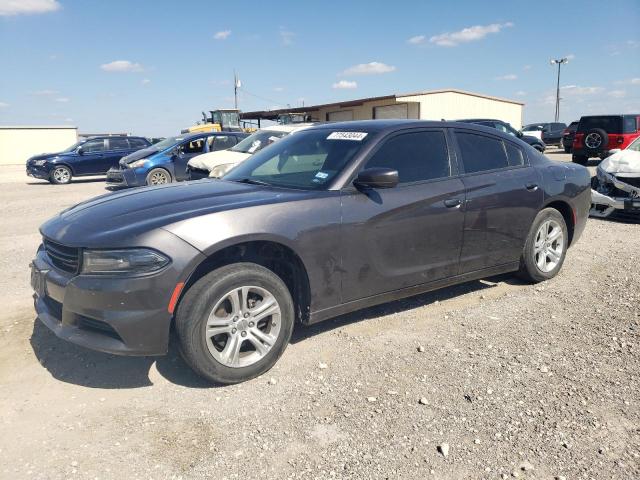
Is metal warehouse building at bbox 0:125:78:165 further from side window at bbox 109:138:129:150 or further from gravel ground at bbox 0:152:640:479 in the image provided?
gravel ground at bbox 0:152:640:479

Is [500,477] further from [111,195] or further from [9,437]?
[111,195]

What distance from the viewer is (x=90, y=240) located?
117 inches

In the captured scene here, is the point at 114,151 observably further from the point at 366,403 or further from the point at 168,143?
the point at 366,403

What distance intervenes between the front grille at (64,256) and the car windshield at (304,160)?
1.45 metres

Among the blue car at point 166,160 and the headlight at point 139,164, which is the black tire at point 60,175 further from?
the headlight at point 139,164

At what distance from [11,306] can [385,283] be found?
11.1 ft

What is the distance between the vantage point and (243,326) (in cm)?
321

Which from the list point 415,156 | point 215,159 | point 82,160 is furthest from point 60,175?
point 415,156

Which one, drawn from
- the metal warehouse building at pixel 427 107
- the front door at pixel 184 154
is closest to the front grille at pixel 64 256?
the front door at pixel 184 154

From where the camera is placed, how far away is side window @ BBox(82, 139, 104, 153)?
17.3 m

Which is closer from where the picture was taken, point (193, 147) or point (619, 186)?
point (619, 186)

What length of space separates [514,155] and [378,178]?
2.01 m

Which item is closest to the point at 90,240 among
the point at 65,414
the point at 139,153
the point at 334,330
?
the point at 65,414

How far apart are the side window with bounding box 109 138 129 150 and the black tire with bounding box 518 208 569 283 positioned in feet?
52.2
